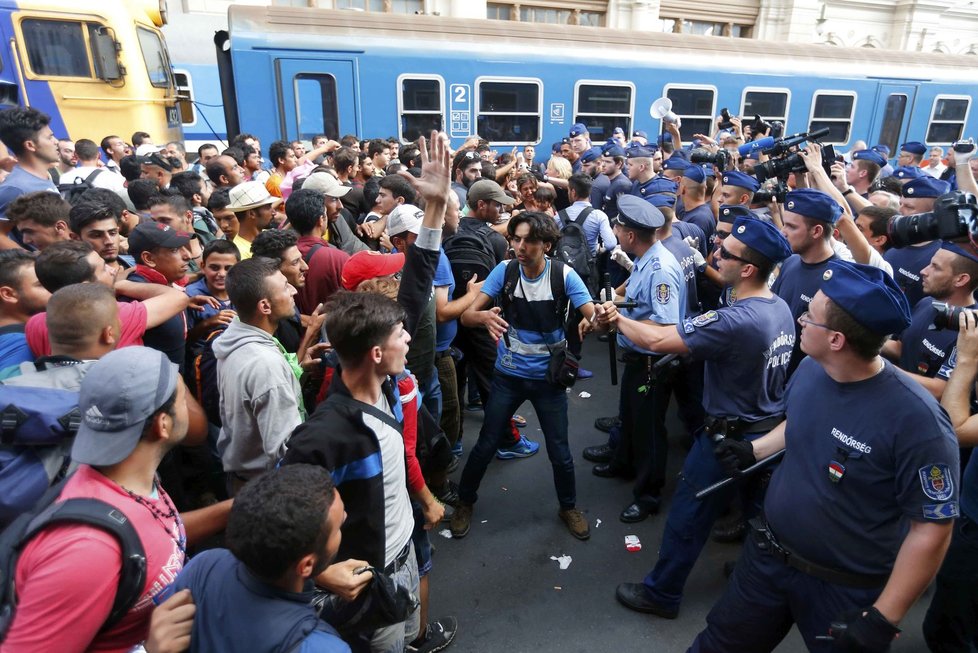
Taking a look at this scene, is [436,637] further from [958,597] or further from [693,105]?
[693,105]

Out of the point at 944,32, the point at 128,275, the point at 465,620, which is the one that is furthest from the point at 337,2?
the point at 944,32

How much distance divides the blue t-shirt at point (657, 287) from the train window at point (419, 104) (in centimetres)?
706

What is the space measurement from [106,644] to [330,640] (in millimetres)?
544

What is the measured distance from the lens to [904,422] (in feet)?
5.63

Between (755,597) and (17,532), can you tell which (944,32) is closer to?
(755,597)

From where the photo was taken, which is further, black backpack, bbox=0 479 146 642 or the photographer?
the photographer

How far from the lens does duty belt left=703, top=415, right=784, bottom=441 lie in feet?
8.86

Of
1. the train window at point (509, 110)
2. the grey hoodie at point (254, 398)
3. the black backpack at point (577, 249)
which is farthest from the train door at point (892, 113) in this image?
the grey hoodie at point (254, 398)

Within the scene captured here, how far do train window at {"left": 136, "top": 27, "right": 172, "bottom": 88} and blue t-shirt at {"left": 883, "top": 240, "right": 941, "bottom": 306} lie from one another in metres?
9.94

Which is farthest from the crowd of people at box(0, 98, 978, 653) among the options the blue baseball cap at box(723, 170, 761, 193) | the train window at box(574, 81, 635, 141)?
the train window at box(574, 81, 635, 141)

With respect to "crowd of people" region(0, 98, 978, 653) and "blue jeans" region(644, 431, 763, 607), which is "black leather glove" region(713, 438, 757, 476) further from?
"blue jeans" region(644, 431, 763, 607)

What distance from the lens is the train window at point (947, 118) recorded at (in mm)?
12820

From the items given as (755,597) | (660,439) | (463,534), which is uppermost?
(755,597)

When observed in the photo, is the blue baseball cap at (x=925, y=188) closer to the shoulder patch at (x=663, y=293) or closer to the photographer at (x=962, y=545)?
the shoulder patch at (x=663, y=293)
